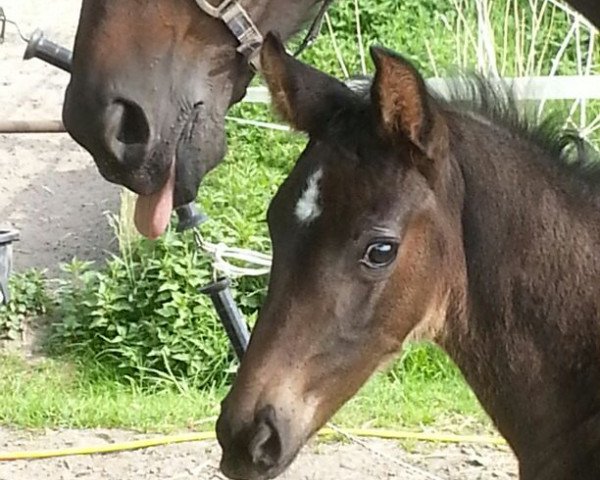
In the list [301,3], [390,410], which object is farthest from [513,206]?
[390,410]

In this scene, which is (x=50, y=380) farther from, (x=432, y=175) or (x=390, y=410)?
(x=432, y=175)

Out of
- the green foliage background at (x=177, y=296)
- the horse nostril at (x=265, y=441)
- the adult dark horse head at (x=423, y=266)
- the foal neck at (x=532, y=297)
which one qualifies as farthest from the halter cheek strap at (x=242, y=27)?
the green foliage background at (x=177, y=296)

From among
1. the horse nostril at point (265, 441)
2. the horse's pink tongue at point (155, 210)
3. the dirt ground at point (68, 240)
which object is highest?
the horse's pink tongue at point (155, 210)

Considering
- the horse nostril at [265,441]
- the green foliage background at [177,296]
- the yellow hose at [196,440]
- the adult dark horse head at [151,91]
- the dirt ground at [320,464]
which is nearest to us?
the horse nostril at [265,441]

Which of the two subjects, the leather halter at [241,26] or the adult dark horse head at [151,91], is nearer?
the adult dark horse head at [151,91]

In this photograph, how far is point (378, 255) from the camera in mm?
2016

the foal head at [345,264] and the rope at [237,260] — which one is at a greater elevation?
the foal head at [345,264]

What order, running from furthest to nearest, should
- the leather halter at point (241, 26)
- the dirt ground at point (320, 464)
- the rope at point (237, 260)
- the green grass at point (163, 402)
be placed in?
the rope at point (237, 260) → the green grass at point (163, 402) → the dirt ground at point (320, 464) → the leather halter at point (241, 26)

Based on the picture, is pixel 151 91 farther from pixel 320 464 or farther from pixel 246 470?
pixel 320 464

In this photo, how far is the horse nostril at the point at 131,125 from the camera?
82.8 inches

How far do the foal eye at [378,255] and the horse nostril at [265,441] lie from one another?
0.28 metres

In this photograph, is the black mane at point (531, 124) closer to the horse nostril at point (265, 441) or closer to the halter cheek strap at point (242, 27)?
the halter cheek strap at point (242, 27)

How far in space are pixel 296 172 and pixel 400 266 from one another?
232 millimetres

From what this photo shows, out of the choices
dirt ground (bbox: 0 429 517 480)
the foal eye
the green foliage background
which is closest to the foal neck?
the foal eye
